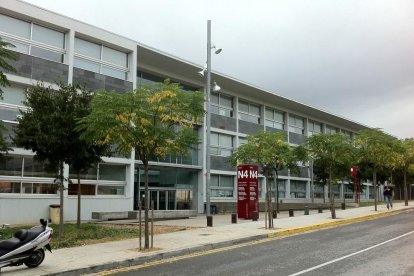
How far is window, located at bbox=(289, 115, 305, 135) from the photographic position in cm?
5325

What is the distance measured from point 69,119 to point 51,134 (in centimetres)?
85

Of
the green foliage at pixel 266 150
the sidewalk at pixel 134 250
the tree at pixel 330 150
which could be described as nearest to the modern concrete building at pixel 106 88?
the green foliage at pixel 266 150

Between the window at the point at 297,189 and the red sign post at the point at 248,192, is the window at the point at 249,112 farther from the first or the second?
the red sign post at the point at 248,192

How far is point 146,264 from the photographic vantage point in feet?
38.6

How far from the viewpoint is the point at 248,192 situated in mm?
26500

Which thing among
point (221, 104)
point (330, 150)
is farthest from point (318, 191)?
point (330, 150)

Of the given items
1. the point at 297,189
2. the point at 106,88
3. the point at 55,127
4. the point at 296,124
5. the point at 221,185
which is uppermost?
the point at 296,124

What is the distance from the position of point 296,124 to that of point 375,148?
862 inches

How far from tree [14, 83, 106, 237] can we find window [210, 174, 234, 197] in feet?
75.6

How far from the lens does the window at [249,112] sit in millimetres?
45125

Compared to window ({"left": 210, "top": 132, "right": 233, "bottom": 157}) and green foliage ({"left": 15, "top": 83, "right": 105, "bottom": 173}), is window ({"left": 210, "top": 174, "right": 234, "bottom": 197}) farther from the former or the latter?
green foliage ({"left": 15, "top": 83, "right": 105, "bottom": 173})

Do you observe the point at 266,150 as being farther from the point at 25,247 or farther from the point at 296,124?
the point at 296,124

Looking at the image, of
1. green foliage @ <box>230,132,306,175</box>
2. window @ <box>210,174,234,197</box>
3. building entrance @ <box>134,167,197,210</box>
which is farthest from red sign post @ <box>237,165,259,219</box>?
window @ <box>210,174,234,197</box>

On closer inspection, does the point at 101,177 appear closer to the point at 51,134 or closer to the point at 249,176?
the point at 249,176
